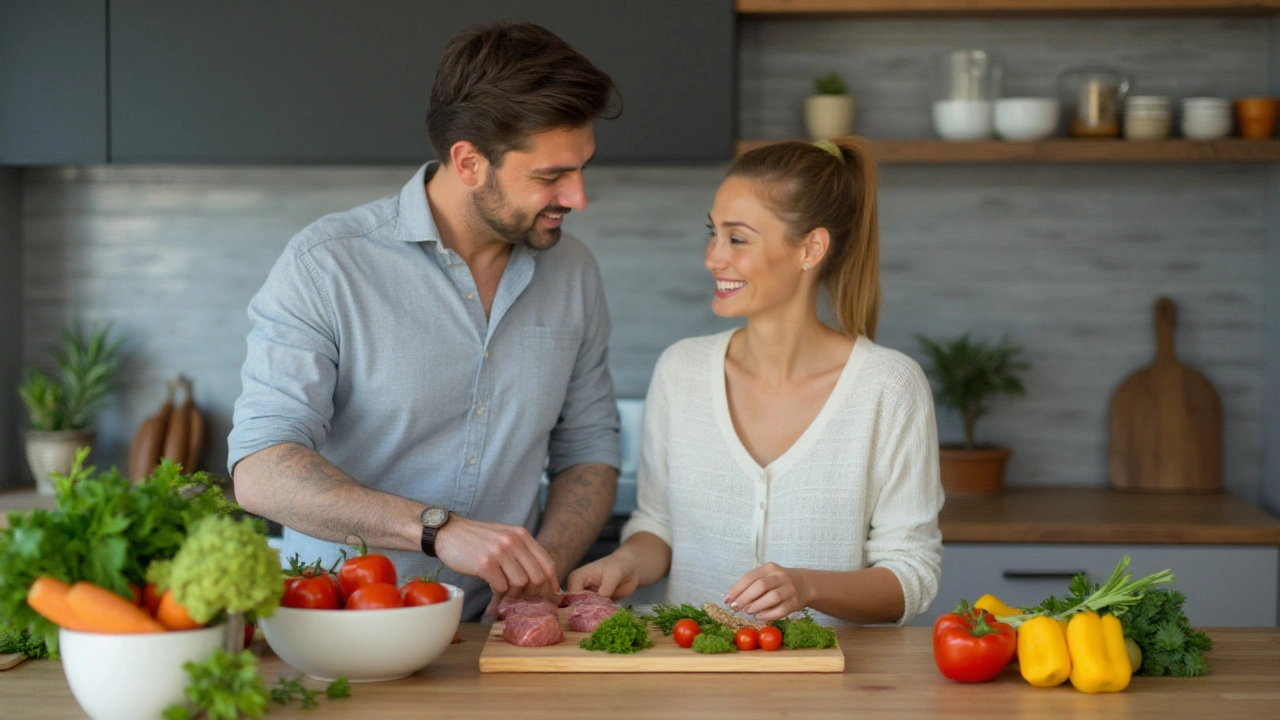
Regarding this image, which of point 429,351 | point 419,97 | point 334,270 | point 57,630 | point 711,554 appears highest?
point 419,97

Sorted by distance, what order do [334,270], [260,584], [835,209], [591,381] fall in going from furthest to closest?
1. [591,381]
2. [835,209]
3. [334,270]
4. [260,584]

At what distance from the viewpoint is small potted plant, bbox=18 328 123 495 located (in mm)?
3404

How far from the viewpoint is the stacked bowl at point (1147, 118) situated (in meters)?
3.25

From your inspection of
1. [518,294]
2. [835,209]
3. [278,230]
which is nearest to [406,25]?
[278,230]

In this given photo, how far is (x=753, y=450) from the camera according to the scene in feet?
7.27

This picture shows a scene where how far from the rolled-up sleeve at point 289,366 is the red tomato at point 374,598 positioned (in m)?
0.47

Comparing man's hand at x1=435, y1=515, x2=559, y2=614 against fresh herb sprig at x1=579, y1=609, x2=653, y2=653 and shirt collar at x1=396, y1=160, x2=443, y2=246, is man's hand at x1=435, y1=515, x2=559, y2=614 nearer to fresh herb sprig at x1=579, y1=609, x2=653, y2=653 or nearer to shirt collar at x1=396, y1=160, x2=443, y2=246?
fresh herb sprig at x1=579, y1=609, x2=653, y2=653

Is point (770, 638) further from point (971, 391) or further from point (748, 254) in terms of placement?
point (971, 391)

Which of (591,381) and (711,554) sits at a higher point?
(591,381)

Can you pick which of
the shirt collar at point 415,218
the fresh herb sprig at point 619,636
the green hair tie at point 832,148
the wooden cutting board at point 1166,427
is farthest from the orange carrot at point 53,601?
the wooden cutting board at point 1166,427

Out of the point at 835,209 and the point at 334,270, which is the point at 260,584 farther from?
the point at 835,209

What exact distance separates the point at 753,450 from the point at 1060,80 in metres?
1.77

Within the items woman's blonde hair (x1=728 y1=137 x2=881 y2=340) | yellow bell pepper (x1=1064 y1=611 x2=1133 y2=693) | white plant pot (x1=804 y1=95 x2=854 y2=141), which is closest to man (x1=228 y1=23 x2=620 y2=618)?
woman's blonde hair (x1=728 y1=137 x2=881 y2=340)

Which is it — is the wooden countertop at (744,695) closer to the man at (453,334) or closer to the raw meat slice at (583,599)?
the raw meat slice at (583,599)
